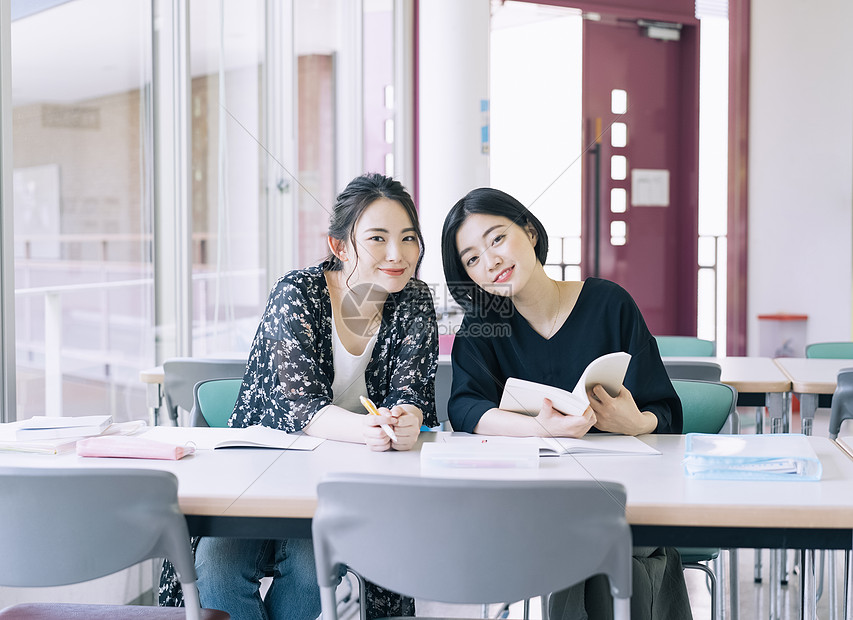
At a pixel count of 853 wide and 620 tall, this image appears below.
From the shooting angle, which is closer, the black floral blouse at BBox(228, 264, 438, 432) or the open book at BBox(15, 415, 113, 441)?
the open book at BBox(15, 415, 113, 441)

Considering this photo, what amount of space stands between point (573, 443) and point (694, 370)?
1020mm

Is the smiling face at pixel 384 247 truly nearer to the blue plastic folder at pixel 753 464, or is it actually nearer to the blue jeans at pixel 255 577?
the blue jeans at pixel 255 577

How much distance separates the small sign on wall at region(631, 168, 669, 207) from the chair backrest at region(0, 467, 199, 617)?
4.59 m

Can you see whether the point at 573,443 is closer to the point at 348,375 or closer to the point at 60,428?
the point at 348,375

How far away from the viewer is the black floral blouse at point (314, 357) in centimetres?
166

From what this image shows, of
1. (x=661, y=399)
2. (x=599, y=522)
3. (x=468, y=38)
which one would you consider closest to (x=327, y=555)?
(x=599, y=522)

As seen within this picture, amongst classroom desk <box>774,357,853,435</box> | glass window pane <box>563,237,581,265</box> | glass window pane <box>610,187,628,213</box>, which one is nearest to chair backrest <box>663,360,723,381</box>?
classroom desk <box>774,357,853,435</box>

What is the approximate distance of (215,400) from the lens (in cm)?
204

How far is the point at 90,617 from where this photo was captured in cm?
136

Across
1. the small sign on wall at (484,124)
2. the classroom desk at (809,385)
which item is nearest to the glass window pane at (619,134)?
the small sign on wall at (484,124)

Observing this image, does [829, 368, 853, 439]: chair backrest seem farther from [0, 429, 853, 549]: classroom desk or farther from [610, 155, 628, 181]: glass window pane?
[610, 155, 628, 181]: glass window pane

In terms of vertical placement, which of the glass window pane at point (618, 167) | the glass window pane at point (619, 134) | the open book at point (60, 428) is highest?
the glass window pane at point (619, 134)

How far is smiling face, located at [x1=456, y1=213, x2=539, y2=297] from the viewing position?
171cm

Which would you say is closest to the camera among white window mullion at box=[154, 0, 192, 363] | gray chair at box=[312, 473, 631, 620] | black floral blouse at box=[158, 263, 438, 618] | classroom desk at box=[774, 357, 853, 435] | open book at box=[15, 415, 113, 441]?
gray chair at box=[312, 473, 631, 620]
